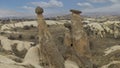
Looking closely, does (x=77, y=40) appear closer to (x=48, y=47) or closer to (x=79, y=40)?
(x=79, y=40)

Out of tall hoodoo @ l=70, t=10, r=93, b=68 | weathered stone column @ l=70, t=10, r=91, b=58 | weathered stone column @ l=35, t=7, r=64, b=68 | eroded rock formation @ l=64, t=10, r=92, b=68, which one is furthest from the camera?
weathered stone column @ l=70, t=10, r=91, b=58

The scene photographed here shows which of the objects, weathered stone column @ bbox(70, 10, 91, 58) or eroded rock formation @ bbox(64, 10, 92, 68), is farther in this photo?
weathered stone column @ bbox(70, 10, 91, 58)

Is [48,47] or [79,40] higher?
[48,47]

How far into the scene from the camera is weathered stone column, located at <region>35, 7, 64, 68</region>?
18.5 m

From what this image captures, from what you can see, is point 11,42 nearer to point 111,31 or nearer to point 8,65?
point 8,65

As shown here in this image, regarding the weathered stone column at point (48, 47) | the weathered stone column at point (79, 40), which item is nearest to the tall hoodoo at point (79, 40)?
the weathered stone column at point (79, 40)

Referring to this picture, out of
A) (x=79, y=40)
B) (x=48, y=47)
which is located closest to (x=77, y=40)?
(x=79, y=40)

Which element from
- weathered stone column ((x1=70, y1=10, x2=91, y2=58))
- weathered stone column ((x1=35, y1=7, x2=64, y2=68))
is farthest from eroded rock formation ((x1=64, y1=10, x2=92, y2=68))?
weathered stone column ((x1=35, y1=7, x2=64, y2=68))

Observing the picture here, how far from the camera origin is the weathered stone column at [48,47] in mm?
18469

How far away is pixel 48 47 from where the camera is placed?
1884 centimetres

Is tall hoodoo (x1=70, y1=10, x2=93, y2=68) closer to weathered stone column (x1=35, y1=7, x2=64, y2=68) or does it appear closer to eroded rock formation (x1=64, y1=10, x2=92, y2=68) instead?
eroded rock formation (x1=64, y1=10, x2=92, y2=68)

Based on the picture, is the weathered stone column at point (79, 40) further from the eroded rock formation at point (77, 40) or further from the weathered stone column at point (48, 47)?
the weathered stone column at point (48, 47)

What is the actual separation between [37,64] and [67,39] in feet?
13.9

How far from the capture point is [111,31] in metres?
90.6
